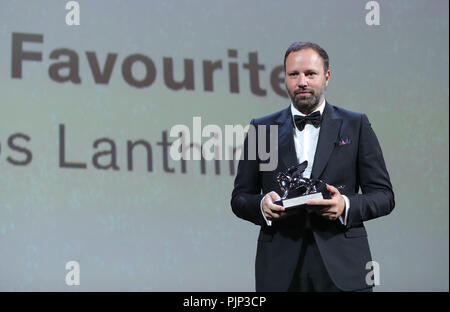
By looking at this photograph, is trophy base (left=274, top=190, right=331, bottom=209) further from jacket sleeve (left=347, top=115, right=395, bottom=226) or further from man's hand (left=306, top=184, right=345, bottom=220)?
jacket sleeve (left=347, top=115, right=395, bottom=226)

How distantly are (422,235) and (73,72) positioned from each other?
222 cm

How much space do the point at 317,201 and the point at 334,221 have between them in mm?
161

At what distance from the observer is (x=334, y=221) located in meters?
1.81

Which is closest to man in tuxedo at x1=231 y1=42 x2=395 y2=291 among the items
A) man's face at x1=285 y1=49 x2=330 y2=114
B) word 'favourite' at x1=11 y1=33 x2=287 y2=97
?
man's face at x1=285 y1=49 x2=330 y2=114

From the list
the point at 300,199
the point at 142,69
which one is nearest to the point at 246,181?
the point at 300,199

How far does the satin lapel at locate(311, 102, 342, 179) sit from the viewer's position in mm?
1823

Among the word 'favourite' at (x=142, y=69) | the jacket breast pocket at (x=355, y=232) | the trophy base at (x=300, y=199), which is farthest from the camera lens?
the word 'favourite' at (x=142, y=69)

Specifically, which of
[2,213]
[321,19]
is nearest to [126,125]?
[2,213]

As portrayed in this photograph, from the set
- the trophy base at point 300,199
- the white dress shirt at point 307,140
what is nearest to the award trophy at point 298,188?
the trophy base at point 300,199

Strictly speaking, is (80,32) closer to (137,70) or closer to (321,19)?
(137,70)

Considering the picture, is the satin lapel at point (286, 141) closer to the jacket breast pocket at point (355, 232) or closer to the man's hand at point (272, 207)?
the man's hand at point (272, 207)

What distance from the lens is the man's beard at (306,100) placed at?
1.85 metres

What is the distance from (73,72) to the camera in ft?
11.3

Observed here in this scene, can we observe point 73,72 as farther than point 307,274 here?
Yes
